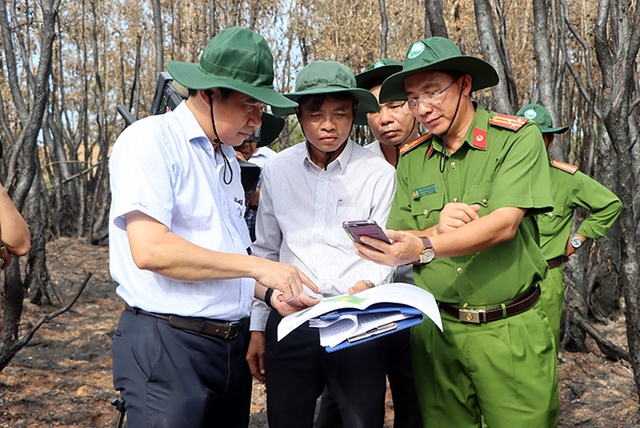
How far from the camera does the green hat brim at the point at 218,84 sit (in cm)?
218

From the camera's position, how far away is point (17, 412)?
14.8ft

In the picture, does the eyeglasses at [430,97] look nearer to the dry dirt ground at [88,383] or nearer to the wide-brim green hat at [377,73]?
the wide-brim green hat at [377,73]

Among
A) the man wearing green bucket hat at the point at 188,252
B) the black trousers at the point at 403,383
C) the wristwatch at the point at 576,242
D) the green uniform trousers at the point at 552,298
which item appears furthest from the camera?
the wristwatch at the point at 576,242

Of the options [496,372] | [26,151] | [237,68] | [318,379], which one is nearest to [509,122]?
[496,372]

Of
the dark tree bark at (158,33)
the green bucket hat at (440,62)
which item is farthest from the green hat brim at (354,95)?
the dark tree bark at (158,33)

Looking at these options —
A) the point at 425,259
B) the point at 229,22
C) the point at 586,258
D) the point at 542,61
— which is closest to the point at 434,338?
the point at 425,259

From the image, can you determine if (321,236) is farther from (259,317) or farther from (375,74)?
(375,74)

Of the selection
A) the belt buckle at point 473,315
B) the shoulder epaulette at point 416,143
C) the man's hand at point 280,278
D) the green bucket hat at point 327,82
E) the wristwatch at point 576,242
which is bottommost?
the wristwatch at point 576,242

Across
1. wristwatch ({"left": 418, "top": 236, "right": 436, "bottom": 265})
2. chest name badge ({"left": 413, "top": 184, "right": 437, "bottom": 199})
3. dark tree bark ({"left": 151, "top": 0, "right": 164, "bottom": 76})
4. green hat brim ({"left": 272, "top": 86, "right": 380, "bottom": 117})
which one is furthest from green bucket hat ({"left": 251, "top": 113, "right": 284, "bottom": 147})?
dark tree bark ({"left": 151, "top": 0, "right": 164, "bottom": 76})

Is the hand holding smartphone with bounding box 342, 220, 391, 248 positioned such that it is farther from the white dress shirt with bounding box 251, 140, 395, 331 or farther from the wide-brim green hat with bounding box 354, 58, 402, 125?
the wide-brim green hat with bounding box 354, 58, 402, 125

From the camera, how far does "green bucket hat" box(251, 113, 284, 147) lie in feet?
11.4

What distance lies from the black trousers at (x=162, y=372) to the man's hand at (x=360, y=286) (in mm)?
680

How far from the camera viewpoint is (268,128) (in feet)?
11.6

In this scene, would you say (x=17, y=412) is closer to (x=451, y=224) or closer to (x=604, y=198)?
(x=451, y=224)
